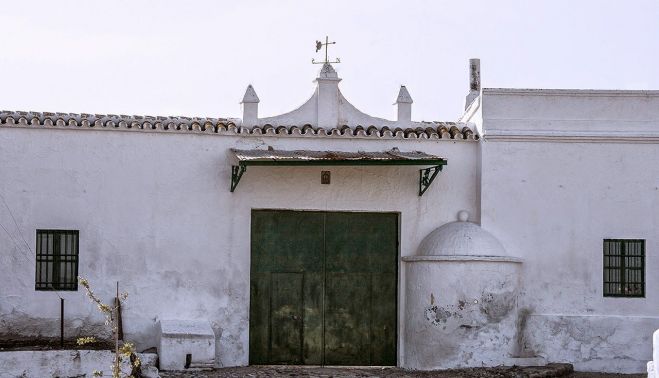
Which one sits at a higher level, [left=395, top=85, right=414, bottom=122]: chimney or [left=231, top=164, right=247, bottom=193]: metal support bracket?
[left=395, top=85, right=414, bottom=122]: chimney

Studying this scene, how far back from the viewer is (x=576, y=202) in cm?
1791

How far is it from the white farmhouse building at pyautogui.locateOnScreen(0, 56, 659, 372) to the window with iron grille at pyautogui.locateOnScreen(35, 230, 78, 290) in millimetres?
22

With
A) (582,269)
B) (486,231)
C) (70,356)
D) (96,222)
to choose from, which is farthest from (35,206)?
(582,269)

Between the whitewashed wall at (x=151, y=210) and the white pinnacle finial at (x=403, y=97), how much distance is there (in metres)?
0.78

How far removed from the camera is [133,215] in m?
17.1

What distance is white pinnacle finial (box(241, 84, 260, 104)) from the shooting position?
57.6ft

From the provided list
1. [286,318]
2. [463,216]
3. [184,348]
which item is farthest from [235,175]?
[463,216]

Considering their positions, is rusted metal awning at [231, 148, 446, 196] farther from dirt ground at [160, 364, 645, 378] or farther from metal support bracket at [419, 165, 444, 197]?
dirt ground at [160, 364, 645, 378]

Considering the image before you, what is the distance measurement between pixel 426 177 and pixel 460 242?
48.1 inches

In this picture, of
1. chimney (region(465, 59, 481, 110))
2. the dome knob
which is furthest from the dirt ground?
chimney (region(465, 59, 481, 110))

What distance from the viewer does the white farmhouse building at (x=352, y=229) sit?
55.6ft

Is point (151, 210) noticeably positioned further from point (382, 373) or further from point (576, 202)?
point (576, 202)

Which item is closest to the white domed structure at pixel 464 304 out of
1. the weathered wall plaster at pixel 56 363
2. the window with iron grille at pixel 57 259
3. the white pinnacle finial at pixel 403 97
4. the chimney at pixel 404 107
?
the chimney at pixel 404 107

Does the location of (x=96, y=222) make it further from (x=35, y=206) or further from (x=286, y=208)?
(x=286, y=208)
